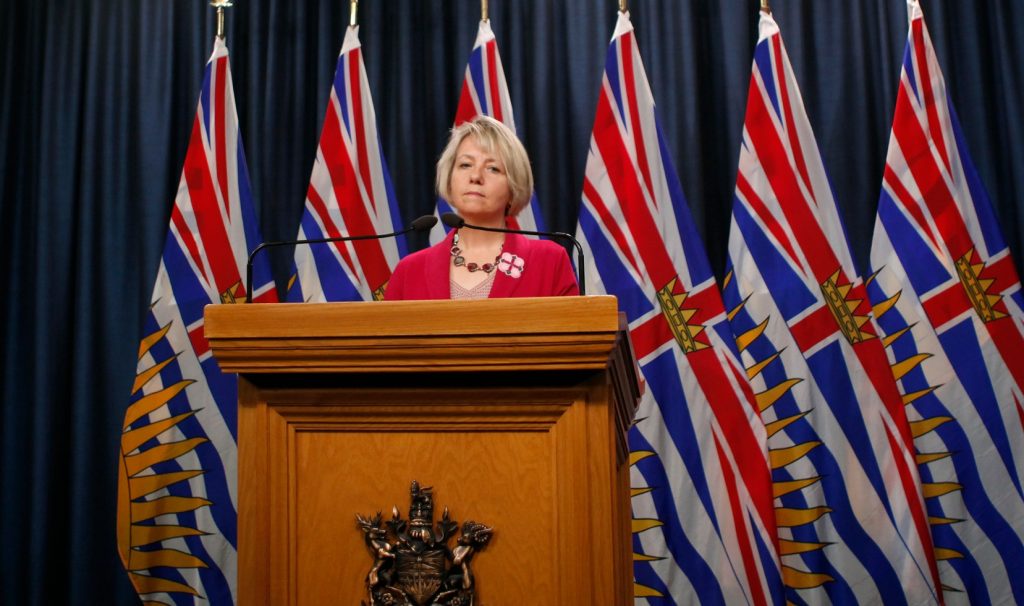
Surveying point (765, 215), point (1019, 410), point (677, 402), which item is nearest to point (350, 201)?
point (677, 402)

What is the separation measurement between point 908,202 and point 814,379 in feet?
2.19

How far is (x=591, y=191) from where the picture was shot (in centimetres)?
364

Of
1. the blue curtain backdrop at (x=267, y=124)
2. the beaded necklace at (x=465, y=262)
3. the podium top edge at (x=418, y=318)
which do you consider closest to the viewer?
the podium top edge at (x=418, y=318)

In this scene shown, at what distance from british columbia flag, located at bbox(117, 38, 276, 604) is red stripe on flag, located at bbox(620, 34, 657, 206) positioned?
1377mm

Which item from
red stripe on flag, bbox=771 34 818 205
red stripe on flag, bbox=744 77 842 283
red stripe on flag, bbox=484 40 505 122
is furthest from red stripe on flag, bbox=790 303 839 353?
red stripe on flag, bbox=484 40 505 122

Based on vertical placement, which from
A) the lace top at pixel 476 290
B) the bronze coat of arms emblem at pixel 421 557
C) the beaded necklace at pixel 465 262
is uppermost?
the beaded necklace at pixel 465 262

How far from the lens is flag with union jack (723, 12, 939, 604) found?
11.1ft

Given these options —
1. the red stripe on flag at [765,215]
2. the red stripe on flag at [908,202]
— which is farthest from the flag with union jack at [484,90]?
the red stripe on flag at [908,202]

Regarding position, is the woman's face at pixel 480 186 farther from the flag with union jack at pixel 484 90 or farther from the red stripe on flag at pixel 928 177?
the red stripe on flag at pixel 928 177

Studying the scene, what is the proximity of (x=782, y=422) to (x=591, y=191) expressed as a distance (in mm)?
1008

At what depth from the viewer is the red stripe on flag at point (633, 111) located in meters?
3.65

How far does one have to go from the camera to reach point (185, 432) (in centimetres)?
368

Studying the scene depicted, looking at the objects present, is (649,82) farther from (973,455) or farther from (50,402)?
(50,402)

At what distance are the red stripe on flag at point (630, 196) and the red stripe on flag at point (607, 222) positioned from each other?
0.04m
